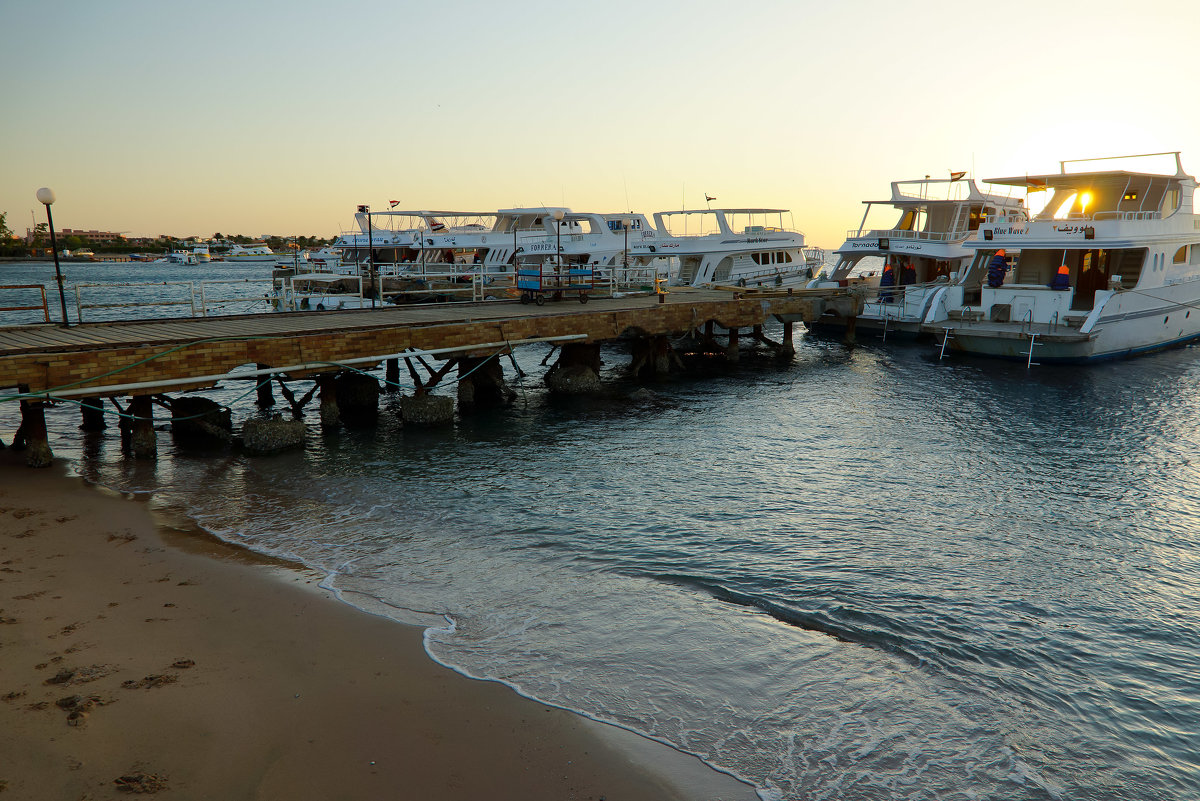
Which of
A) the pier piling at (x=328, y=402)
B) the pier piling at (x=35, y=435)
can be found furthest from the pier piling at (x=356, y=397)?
the pier piling at (x=35, y=435)

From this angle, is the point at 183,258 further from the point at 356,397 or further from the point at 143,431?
the point at 143,431

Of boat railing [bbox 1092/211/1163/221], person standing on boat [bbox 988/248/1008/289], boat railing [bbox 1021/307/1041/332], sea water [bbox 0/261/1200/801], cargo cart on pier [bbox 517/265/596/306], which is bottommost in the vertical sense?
sea water [bbox 0/261/1200/801]

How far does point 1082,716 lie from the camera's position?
728 centimetres

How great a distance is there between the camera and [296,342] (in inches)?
625

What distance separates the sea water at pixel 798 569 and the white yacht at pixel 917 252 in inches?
523

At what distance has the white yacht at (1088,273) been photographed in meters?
28.4

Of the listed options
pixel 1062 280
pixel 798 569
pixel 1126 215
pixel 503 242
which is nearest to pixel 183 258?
pixel 503 242

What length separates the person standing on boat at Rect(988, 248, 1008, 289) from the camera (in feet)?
97.2

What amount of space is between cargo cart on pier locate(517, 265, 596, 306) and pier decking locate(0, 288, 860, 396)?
50 centimetres

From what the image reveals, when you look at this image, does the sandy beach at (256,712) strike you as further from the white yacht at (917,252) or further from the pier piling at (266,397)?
the white yacht at (917,252)

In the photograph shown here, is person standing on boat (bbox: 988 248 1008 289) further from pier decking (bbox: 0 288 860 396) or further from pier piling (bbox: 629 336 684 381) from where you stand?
pier piling (bbox: 629 336 684 381)

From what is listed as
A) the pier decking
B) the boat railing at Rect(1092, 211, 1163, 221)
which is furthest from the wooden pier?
the boat railing at Rect(1092, 211, 1163, 221)

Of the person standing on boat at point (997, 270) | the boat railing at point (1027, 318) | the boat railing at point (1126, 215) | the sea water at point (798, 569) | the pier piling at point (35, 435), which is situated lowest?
the sea water at point (798, 569)

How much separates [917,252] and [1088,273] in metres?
7.27
